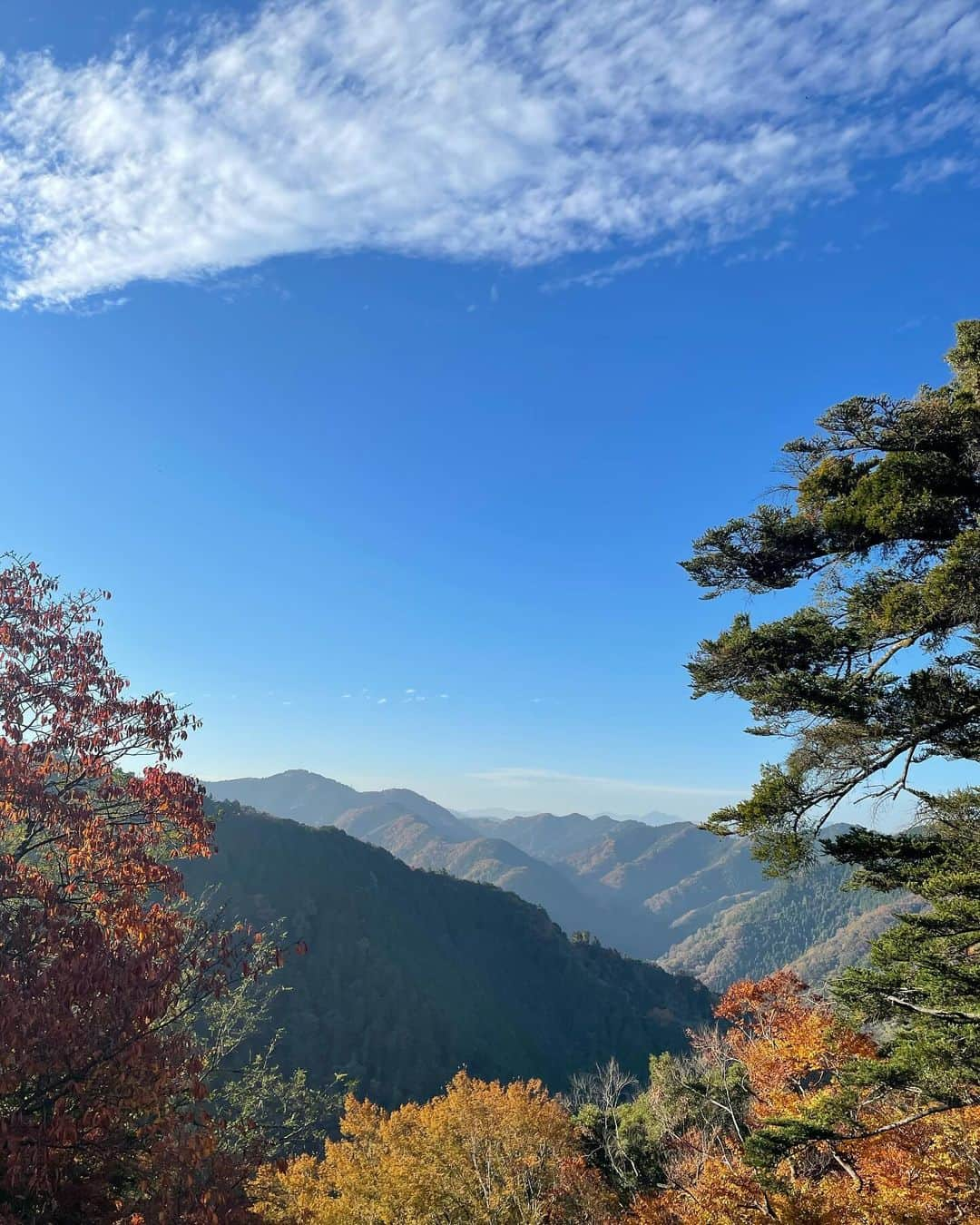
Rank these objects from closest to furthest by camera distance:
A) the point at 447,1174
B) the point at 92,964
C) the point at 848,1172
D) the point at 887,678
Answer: the point at 92,964
the point at 887,678
the point at 848,1172
the point at 447,1174

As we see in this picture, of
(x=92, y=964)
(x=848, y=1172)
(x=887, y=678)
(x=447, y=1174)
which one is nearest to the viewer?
(x=92, y=964)

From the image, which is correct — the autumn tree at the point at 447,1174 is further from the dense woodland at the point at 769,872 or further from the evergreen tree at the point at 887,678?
the evergreen tree at the point at 887,678

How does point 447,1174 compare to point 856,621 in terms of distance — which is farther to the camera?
point 447,1174

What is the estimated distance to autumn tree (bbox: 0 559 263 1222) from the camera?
252 inches

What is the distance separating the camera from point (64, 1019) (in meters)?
6.42

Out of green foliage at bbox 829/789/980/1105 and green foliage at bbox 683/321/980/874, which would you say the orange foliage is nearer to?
green foliage at bbox 829/789/980/1105

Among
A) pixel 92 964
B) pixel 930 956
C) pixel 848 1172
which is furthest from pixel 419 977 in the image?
pixel 92 964

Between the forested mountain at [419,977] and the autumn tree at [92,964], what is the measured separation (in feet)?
291

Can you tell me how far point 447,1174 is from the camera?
2061 cm

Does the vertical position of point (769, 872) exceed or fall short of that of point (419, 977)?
it exceeds it

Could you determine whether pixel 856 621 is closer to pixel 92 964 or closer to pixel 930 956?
pixel 930 956

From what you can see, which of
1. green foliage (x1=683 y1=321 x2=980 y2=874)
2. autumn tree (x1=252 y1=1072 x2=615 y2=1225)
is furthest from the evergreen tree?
autumn tree (x1=252 y1=1072 x2=615 y2=1225)

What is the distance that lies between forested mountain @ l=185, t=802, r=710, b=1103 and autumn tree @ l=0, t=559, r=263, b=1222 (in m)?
88.6

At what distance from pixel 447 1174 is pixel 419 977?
4061 inches
